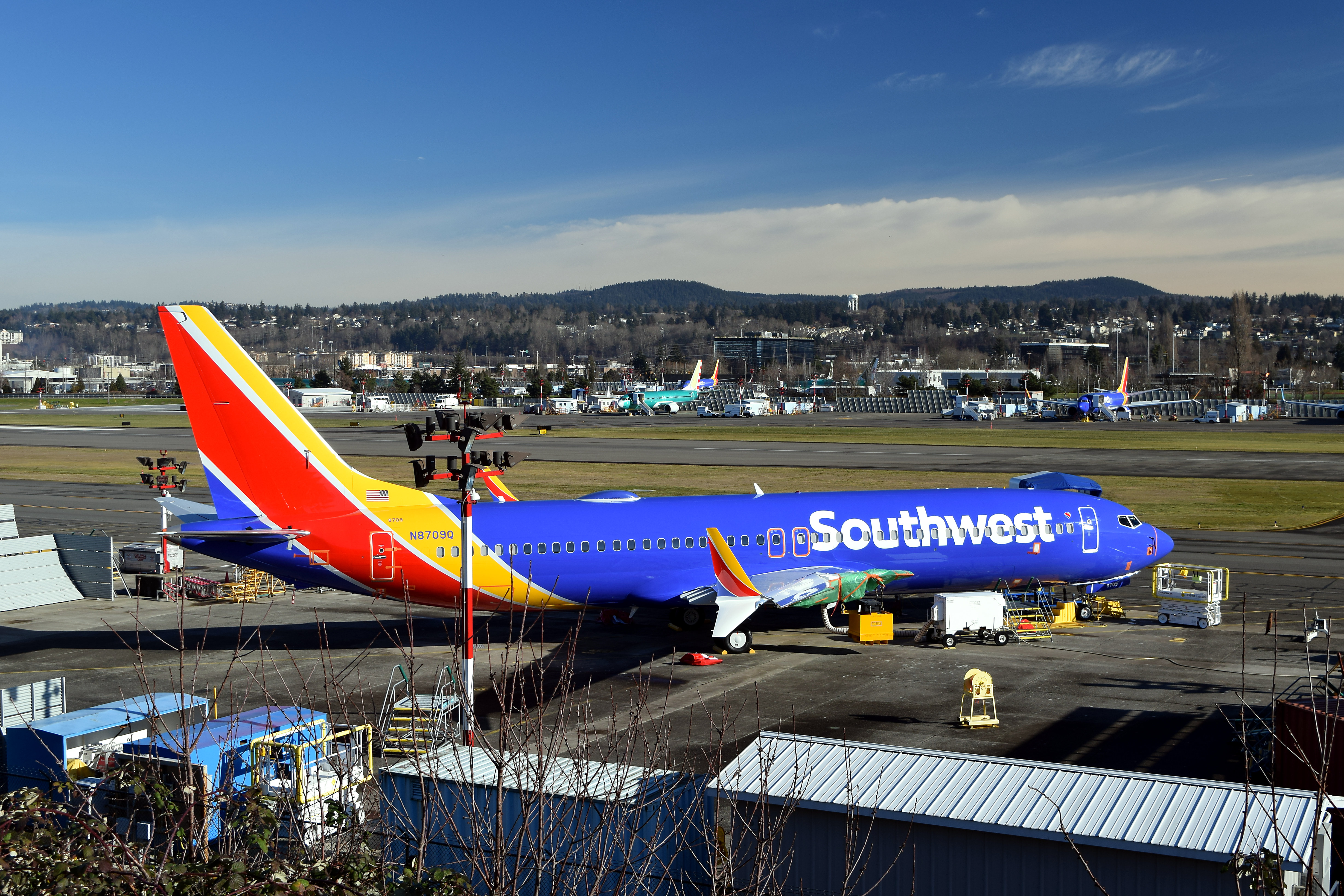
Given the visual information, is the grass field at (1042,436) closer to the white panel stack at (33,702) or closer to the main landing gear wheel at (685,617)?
the main landing gear wheel at (685,617)

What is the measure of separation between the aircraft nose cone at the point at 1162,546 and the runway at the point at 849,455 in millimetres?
48295

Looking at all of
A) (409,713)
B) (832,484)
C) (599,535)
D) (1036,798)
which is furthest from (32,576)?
(832,484)

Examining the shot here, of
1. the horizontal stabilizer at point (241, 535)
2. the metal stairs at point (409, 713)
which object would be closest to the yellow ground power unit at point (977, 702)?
the metal stairs at point (409, 713)

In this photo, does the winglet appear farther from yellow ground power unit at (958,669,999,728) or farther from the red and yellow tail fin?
the red and yellow tail fin

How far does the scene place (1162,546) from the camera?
154 ft

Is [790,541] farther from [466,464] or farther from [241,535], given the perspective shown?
[241,535]

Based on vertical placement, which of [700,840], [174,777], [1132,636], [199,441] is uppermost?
[199,441]

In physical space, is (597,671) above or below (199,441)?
below

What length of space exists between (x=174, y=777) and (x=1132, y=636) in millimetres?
36068

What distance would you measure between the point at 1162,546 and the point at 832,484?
42.7 m

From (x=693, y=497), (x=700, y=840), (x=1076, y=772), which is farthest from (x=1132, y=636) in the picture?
(x=700, y=840)

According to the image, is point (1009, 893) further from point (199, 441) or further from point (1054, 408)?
point (1054, 408)

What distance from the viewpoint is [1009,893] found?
55.5 ft

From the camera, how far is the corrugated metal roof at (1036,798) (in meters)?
16.3
